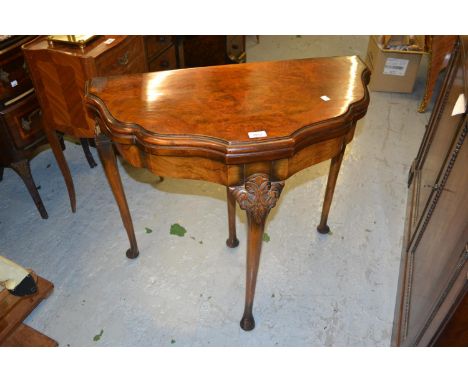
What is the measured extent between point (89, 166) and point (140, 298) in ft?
3.71

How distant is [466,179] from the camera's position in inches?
44.8

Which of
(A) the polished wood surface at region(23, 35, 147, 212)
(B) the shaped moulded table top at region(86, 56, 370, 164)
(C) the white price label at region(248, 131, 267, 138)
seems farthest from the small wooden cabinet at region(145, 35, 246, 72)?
(C) the white price label at region(248, 131, 267, 138)

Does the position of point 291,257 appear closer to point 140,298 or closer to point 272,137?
point 140,298

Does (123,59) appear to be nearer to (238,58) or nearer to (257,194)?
(257,194)

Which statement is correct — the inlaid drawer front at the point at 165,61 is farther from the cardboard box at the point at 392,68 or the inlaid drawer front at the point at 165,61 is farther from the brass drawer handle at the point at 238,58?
the cardboard box at the point at 392,68

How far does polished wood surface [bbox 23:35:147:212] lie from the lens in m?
1.66

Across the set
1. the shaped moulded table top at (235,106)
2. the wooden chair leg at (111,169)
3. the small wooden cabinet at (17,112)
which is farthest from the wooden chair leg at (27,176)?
the shaped moulded table top at (235,106)

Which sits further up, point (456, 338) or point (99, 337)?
point (456, 338)

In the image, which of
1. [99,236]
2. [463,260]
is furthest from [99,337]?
[463,260]

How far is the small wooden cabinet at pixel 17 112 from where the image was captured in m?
1.73

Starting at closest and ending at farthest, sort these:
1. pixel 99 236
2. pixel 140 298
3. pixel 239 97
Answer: pixel 239 97
pixel 140 298
pixel 99 236

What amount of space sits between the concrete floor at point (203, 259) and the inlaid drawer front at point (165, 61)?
64 centimetres

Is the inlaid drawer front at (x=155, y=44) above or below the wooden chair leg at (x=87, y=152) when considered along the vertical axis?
above

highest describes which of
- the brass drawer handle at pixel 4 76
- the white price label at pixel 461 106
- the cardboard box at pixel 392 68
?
the white price label at pixel 461 106
